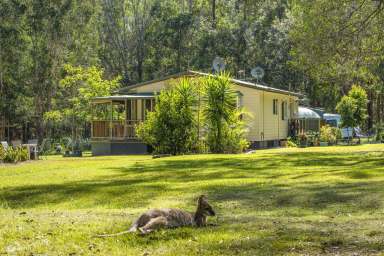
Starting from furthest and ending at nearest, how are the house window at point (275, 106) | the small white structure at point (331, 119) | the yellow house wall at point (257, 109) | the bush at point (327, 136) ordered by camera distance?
1. the small white structure at point (331, 119)
2. the house window at point (275, 106)
3. the bush at point (327, 136)
4. the yellow house wall at point (257, 109)

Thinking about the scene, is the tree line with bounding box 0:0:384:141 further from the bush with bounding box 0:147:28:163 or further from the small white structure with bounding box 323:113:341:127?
the bush with bounding box 0:147:28:163

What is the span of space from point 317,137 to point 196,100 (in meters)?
14.5

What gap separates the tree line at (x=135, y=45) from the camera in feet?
159

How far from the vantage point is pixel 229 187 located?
47.7 feet

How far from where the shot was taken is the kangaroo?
24.1 feet

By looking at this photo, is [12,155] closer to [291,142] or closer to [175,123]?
[175,123]

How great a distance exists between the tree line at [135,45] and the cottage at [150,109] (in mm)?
3258

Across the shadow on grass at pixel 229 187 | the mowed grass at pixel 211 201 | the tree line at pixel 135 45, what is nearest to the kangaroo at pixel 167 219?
the mowed grass at pixel 211 201

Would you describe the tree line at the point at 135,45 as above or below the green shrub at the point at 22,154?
above

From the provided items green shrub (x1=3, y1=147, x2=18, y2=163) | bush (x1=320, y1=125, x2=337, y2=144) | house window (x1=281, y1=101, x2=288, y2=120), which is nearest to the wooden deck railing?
green shrub (x1=3, y1=147, x2=18, y2=163)

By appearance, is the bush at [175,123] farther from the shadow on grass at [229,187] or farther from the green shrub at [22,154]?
the shadow on grass at [229,187]

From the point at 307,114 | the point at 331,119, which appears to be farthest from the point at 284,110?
the point at 331,119

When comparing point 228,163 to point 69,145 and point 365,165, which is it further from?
point 69,145

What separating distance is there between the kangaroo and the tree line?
1215 inches
